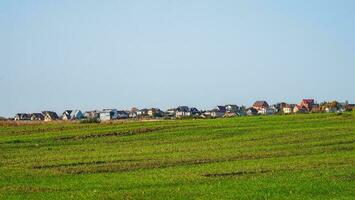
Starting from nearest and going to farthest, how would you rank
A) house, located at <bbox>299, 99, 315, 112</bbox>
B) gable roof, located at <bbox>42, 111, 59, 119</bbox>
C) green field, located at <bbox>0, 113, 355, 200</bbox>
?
1. green field, located at <bbox>0, 113, 355, 200</bbox>
2. house, located at <bbox>299, 99, 315, 112</bbox>
3. gable roof, located at <bbox>42, 111, 59, 119</bbox>

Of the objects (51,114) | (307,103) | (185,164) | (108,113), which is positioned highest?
(307,103)

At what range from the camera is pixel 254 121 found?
248 feet

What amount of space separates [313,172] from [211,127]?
36958 millimetres

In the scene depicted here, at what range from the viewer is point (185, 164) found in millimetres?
35719

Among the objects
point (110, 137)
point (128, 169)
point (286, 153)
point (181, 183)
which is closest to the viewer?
point (181, 183)

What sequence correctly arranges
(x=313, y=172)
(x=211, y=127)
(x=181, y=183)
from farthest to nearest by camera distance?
(x=211, y=127) < (x=313, y=172) < (x=181, y=183)

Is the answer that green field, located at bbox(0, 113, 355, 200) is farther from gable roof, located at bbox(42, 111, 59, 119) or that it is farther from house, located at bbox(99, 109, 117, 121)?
gable roof, located at bbox(42, 111, 59, 119)

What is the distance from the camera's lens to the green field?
2456cm

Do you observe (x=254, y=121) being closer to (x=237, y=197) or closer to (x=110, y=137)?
(x=110, y=137)

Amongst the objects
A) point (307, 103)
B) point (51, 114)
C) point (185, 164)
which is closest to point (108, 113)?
point (51, 114)

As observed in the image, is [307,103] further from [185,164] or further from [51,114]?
[185,164]

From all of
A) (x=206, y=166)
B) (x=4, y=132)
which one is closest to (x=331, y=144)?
(x=206, y=166)

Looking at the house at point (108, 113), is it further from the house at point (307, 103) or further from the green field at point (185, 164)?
the green field at point (185, 164)

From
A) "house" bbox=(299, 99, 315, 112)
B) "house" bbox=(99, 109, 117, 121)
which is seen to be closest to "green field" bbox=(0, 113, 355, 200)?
"house" bbox=(99, 109, 117, 121)
